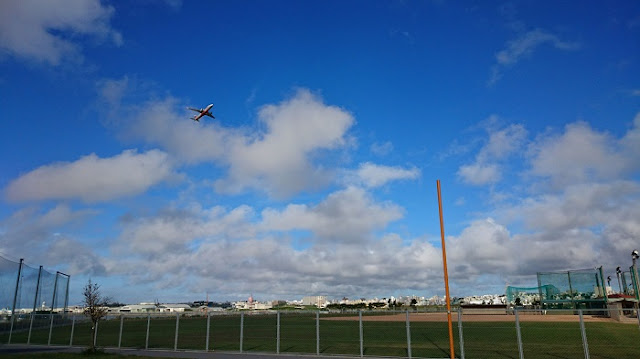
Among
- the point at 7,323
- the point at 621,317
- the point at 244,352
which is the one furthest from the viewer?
the point at 621,317

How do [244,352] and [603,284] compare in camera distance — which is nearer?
[244,352]

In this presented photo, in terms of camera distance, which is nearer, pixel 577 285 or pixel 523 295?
pixel 577 285

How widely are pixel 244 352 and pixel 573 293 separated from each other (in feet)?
201

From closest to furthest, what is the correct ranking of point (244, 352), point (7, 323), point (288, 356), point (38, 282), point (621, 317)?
point (288, 356) → point (244, 352) → point (7, 323) → point (38, 282) → point (621, 317)

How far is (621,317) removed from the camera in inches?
2008

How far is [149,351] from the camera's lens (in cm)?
2444

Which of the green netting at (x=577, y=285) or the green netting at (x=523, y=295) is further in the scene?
the green netting at (x=523, y=295)

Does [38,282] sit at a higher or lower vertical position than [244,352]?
higher

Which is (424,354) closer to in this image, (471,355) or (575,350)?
(471,355)

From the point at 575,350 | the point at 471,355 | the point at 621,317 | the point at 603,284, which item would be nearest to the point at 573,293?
the point at 603,284

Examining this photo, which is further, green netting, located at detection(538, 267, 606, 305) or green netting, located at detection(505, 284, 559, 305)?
green netting, located at detection(505, 284, 559, 305)

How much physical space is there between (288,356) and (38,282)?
38.4 metres

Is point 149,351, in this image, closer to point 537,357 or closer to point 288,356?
point 288,356

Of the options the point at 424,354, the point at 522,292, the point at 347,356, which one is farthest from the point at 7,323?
the point at 522,292
